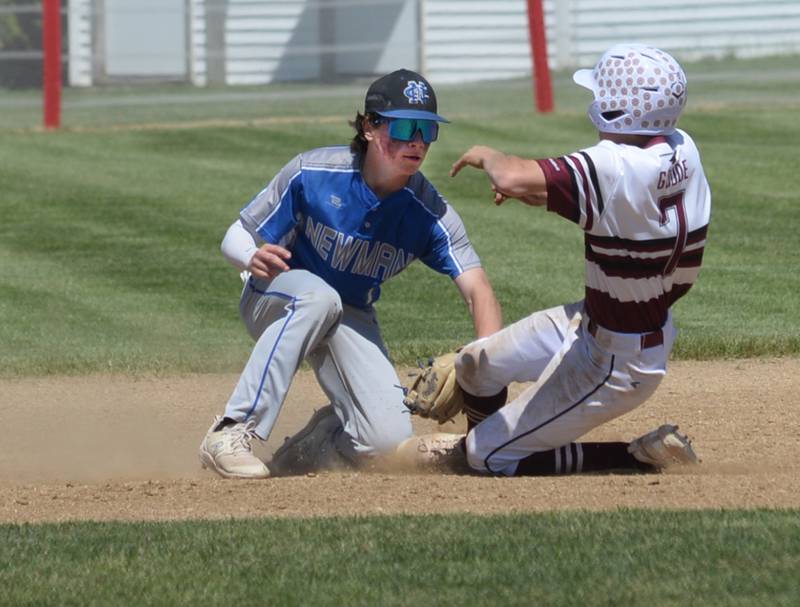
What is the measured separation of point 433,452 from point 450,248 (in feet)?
2.84

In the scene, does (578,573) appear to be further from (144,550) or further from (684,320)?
(684,320)

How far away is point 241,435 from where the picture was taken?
6258 millimetres

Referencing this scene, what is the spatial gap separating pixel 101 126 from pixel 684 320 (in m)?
9.25

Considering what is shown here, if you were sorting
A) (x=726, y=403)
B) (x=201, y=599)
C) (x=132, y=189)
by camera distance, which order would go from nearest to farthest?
(x=201, y=599)
(x=726, y=403)
(x=132, y=189)

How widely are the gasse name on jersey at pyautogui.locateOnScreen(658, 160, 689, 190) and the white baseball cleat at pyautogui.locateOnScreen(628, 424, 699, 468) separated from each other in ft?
3.68

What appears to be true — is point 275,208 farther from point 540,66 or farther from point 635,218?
point 540,66

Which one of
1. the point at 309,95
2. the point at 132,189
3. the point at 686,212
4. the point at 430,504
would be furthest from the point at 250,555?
the point at 309,95

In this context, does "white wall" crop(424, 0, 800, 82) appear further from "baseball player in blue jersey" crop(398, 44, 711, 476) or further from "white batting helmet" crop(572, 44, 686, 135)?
"white batting helmet" crop(572, 44, 686, 135)

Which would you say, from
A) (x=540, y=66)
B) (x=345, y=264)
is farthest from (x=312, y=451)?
(x=540, y=66)

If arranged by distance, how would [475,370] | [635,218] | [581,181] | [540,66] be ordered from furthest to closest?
[540,66], [475,370], [635,218], [581,181]

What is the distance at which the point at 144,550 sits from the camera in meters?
4.86

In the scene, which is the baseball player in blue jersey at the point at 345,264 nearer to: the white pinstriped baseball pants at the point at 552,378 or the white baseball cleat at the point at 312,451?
the white baseball cleat at the point at 312,451

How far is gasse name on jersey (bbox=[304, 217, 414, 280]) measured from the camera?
6.48 metres

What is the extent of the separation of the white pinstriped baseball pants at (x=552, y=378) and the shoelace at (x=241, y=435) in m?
0.88
